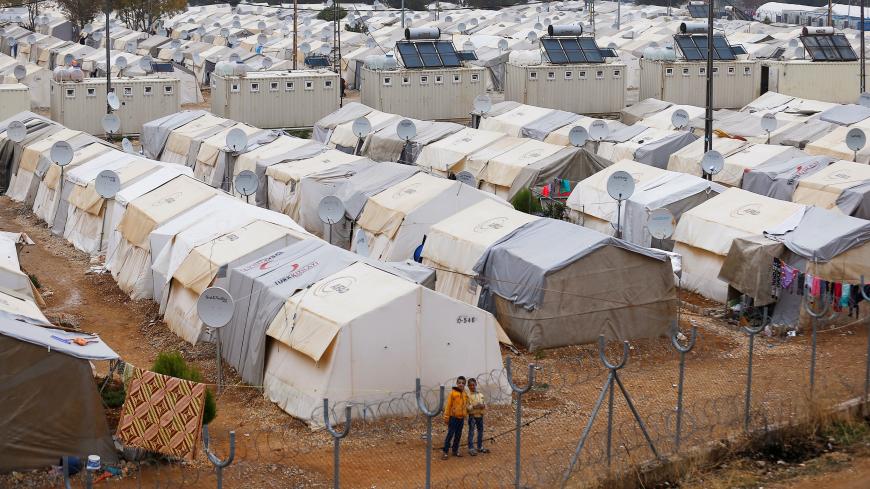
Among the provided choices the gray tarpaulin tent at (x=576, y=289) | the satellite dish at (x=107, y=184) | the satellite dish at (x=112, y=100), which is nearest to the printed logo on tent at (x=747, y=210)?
the gray tarpaulin tent at (x=576, y=289)

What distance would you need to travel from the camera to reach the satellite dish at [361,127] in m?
34.4

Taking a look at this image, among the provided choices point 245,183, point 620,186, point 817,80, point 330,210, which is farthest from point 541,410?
point 817,80

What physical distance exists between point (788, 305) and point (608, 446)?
27.0ft

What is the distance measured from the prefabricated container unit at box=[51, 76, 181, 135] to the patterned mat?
25908mm

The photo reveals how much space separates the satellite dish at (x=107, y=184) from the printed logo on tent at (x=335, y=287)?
1020 cm

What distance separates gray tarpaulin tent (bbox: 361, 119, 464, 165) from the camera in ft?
109

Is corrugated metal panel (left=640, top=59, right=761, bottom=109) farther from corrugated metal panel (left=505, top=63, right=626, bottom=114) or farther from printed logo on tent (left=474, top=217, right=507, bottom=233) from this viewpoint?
printed logo on tent (left=474, top=217, right=507, bottom=233)

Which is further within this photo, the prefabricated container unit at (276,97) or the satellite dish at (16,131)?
the prefabricated container unit at (276,97)

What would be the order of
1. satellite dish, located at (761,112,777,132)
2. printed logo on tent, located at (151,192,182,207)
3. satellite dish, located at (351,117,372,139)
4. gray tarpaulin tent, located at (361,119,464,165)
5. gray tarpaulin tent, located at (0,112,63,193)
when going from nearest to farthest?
printed logo on tent, located at (151,192,182,207)
satellite dish, located at (761,112,777,132)
gray tarpaulin tent, located at (361,119,464,165)
gray tarpaulin tent, located at (0,112,63,193)
satellite dish, located at (351,117,372,139)

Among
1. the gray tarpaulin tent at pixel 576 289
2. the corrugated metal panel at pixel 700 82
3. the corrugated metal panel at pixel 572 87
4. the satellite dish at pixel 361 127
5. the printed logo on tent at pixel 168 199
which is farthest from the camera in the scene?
the corrugated metal panel at pixel 700 82

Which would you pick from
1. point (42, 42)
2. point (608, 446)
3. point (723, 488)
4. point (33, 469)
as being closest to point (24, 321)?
point (33, 469)

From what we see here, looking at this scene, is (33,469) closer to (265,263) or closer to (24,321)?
(24,321)

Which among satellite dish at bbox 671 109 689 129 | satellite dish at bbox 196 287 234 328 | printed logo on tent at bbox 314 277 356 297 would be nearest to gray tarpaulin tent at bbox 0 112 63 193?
satellite dish at bbox 671 109 689 129

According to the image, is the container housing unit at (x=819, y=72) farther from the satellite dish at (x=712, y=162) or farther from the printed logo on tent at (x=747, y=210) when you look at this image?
the printed logo on tent at (x=747, y=210)
